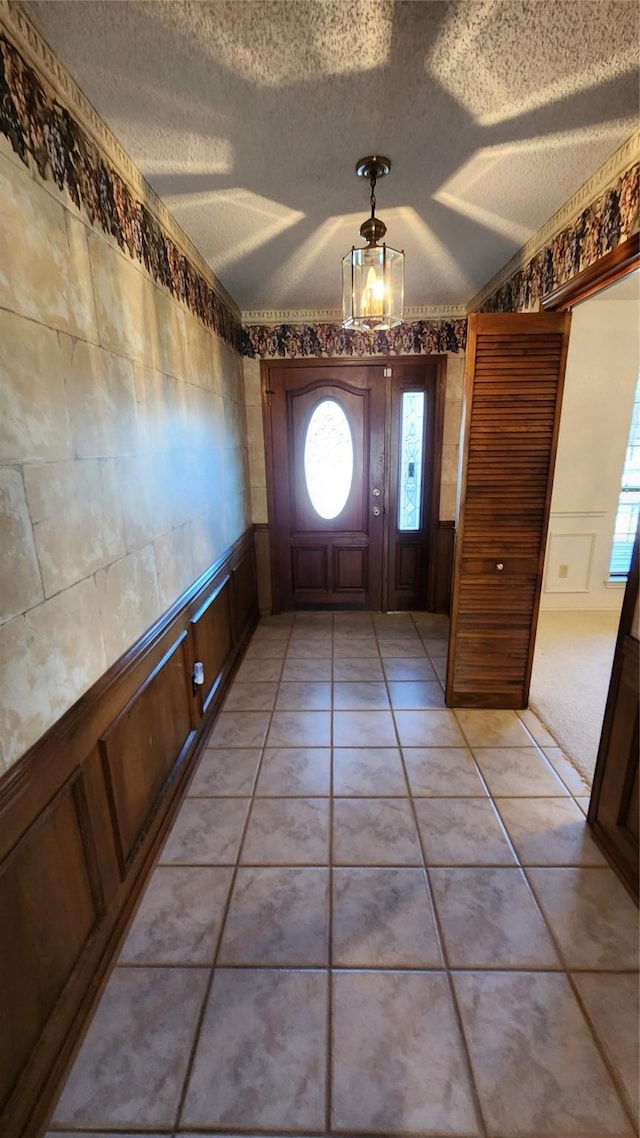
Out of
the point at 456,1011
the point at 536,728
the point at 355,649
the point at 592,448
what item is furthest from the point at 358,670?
the point at 592,448

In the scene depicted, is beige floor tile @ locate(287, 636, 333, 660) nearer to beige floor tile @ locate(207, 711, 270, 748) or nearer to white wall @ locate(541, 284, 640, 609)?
beige floor tile @ locate(207, 711, 270, 748)

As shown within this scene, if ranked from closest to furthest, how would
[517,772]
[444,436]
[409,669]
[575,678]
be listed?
[517,772]
[575,678]
[409,669]
[444,436]

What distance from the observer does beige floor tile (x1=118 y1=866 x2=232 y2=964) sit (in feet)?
4.62

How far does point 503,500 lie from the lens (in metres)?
2.29

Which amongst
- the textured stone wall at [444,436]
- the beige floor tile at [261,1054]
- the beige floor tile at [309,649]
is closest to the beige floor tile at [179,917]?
the beige floor tile at [261,1054]

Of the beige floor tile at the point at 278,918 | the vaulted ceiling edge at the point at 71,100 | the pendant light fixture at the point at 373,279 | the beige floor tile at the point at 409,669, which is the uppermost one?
the vaulted ceiling edge at the point at 71,100

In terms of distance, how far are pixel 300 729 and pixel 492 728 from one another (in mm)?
999

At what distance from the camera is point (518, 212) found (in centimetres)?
203

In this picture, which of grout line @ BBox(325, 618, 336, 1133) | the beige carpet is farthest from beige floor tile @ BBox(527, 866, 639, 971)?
grout line @ BBox(325, 618, 336, 1133)

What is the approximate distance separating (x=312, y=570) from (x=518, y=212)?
9.03 ft

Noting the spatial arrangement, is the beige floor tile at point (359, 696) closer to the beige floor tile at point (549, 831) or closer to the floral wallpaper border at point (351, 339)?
the beige floor tile at point (549, 831)

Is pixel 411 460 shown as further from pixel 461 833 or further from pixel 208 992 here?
pixel 208 992

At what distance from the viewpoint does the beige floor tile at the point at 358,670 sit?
2998 millimetres

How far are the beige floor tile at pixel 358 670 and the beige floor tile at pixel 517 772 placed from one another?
863 millimetres
